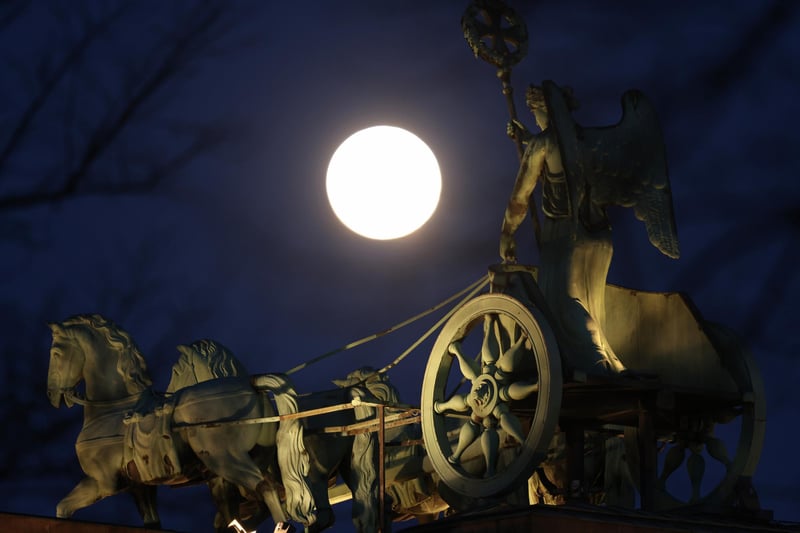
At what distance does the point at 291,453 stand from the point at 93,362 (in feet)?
6.86

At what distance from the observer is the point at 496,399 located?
11.0m

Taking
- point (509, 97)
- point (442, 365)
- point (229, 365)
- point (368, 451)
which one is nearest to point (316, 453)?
point (368, 451)

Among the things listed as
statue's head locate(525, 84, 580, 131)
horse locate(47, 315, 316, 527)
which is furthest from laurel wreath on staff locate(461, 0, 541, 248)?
horse locate(47, 315, 316, 527)

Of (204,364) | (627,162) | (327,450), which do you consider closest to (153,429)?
(204,364)

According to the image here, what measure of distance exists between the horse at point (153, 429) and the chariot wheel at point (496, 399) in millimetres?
1755

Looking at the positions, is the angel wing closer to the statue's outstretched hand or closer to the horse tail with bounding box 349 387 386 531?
the statue's outstretched hand

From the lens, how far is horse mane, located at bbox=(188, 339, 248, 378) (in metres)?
14.1

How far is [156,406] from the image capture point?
13438mm

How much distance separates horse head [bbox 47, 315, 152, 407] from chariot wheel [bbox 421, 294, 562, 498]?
347cm

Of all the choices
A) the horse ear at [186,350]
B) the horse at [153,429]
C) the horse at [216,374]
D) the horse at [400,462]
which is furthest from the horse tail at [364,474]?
the horse ear at [186,350]

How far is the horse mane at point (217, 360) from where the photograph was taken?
14.1 m

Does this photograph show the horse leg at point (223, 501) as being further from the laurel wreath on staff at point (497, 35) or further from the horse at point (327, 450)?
the laurel wreath on staff at point (497, 35)

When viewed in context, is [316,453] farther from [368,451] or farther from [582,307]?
[582,307]

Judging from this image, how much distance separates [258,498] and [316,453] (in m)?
0.57
